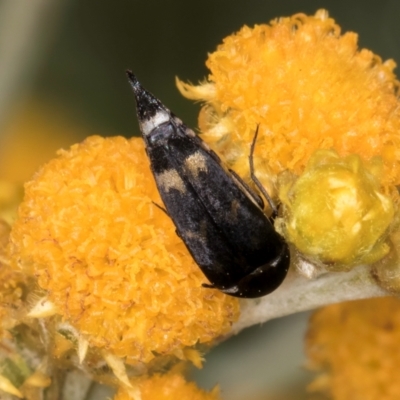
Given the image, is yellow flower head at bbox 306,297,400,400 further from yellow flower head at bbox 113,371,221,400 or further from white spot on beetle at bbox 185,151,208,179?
white spot on beetle at bbox 185,151,208,179


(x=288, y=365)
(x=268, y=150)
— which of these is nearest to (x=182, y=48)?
(x=288, y=365)

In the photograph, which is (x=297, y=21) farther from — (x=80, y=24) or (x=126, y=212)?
(x=80, y=24)

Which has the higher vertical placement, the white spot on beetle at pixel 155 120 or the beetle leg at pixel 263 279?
the white spot on beetle at pixel 155 120

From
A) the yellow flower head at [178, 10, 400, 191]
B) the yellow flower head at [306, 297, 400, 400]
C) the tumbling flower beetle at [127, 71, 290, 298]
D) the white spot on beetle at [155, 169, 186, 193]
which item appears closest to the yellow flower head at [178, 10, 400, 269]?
the yellow flower head at [178, 10, 400, 191]

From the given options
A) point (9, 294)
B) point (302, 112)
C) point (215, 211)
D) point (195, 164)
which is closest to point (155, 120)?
point (195, 164)

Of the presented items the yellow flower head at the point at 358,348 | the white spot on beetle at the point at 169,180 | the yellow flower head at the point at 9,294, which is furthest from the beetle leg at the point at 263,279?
the yellow flower head at the point at 358,348

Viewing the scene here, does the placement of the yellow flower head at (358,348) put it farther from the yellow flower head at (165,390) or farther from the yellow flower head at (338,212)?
the yellow flower head at (338,212)

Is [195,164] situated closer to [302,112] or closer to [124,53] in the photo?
[302,112]
